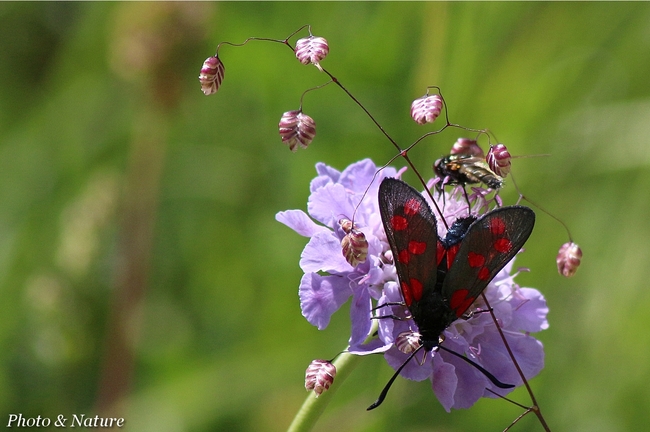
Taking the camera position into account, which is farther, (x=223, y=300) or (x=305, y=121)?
(x=223, y=300)

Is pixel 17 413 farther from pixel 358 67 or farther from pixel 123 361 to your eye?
pixel 358 67

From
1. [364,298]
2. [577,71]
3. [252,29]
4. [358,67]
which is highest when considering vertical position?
[252,29]

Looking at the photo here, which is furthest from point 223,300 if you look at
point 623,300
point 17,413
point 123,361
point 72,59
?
point 623,300

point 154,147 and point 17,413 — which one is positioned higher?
point 154,147

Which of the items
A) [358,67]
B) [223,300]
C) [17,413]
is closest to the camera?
[17,413]

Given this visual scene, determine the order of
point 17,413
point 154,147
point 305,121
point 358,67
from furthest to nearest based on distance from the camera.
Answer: point 358,67
point 154,147
point 17,413
point 305,121

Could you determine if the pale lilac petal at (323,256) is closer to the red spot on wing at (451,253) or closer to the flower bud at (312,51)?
the red spot on wing at (451,253)

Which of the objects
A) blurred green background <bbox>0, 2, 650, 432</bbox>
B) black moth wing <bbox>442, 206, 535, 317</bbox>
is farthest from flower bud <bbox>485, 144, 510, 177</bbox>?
blurred green background <bbox>0, 2, 650, 432</bbox>
